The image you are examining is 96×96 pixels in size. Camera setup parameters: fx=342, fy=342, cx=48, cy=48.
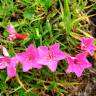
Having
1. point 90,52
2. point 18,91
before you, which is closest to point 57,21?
point 90,52

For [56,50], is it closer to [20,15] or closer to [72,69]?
[72,69]

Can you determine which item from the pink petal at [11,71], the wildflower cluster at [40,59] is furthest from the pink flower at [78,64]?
the pink petal at [11,71]

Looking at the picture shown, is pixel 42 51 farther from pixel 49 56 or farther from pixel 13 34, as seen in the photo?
pixel 13 34

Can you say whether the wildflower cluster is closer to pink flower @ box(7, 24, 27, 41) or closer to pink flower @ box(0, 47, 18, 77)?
pink flower @ box(0, 47, 18, 77)

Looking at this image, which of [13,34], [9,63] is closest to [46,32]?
[13,34]

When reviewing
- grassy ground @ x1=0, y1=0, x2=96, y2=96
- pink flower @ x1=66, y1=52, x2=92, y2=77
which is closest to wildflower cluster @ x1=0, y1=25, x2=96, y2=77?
pink flower @ x1=66, y1=52, x2=92, y2=77

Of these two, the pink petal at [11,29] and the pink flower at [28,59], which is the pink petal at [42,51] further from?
the pink petal at [11,29]
